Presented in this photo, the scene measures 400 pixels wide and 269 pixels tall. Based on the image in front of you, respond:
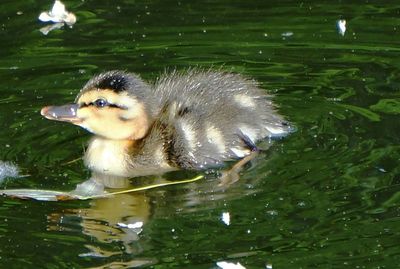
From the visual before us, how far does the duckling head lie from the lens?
19.7 ft

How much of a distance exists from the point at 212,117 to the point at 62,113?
0.65m

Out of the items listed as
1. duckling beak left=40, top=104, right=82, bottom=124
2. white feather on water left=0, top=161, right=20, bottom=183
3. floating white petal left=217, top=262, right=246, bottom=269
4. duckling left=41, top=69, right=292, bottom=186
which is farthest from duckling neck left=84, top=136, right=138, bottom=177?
floating white petal left=217, top=262, right=246, bottom=269

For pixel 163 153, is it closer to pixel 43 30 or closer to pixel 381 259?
pixel 381 259

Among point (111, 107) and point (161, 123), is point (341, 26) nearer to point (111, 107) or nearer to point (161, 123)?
point (161, 123)

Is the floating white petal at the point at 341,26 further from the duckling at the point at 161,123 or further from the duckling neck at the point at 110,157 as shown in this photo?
the duckling neck at the point at 110,157

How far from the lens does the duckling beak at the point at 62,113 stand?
238 inches

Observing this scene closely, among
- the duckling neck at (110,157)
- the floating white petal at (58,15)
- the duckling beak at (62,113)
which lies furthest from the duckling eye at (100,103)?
the floating white petal at (58,15)

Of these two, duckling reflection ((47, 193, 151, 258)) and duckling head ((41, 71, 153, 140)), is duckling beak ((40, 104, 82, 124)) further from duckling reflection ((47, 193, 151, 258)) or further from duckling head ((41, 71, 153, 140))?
duckling reflection ((47, 193, 151, 258))

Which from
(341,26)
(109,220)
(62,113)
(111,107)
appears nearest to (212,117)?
(111,107)

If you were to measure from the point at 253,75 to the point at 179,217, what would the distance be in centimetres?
180

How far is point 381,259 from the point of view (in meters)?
4.91

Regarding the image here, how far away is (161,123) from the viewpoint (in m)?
6.06

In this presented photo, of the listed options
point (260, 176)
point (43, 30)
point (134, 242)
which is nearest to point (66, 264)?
point (134, 242)

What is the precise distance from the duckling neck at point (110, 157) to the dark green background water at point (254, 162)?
0.06 metres
